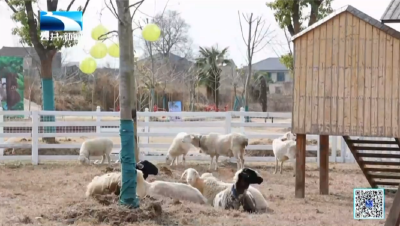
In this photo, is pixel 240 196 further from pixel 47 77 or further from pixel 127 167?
pixel 47 77

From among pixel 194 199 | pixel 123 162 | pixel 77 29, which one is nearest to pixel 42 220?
pixel 123 162

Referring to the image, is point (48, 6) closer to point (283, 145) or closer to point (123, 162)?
point (283, 145)

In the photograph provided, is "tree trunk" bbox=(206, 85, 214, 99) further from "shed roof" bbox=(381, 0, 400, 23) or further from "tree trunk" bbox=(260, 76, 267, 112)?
"shed roof" bbox=(381, 0, 400, 23)

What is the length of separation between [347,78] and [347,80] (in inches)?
1.3

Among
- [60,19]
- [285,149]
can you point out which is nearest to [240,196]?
[285,149]

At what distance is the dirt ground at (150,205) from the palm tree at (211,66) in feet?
99.5

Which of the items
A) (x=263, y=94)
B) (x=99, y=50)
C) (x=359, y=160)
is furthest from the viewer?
(x=263, y=94)

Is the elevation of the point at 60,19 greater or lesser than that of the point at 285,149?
greater

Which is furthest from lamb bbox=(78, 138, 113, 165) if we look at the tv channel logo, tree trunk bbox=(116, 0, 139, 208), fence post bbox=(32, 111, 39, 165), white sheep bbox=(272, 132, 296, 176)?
tree trunk bbox=(116, 0, 139, 208)

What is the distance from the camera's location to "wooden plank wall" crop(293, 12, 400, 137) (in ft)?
31.9

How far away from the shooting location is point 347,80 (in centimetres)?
994

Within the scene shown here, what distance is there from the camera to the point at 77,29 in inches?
677

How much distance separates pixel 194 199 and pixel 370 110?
3.23 meters

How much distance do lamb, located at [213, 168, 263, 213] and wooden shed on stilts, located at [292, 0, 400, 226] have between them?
71.5 inches
